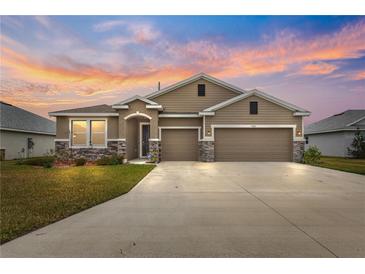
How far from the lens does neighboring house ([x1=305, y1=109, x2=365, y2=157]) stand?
2050 cm

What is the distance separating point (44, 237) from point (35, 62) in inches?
375

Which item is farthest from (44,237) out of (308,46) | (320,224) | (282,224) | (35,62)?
(308,46)

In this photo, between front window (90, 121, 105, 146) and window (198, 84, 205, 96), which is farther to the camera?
window (198, 84, 205, 96)

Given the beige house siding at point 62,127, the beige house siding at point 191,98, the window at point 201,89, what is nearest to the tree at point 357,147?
the beige house siding at point 191,98

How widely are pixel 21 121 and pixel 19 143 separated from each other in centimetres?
209

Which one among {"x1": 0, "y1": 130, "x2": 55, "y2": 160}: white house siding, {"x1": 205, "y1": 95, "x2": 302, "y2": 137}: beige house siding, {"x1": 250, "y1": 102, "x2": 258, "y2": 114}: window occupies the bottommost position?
{"x1": 0, "y1": 130, "x2": 55, "y2": 160}: white house siding

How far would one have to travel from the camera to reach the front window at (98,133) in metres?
15.5

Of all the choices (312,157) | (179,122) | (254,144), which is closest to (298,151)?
(312,157)

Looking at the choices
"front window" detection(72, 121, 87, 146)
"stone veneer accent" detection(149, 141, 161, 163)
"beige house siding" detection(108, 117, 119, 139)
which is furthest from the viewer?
"front window" detection(72, 121, 87, 146)

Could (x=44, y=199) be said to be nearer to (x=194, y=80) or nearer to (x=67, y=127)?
(x=67, y=127)

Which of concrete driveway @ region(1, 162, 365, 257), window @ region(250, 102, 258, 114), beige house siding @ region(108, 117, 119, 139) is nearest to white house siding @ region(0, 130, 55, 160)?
beige house siding @ region(108, 117, 119, 139)

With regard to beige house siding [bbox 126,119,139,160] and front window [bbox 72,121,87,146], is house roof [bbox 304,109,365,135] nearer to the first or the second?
beige house siding [bbox 126,119,139,160]

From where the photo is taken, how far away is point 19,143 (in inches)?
711

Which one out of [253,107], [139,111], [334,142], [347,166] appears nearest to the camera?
[347,166]
